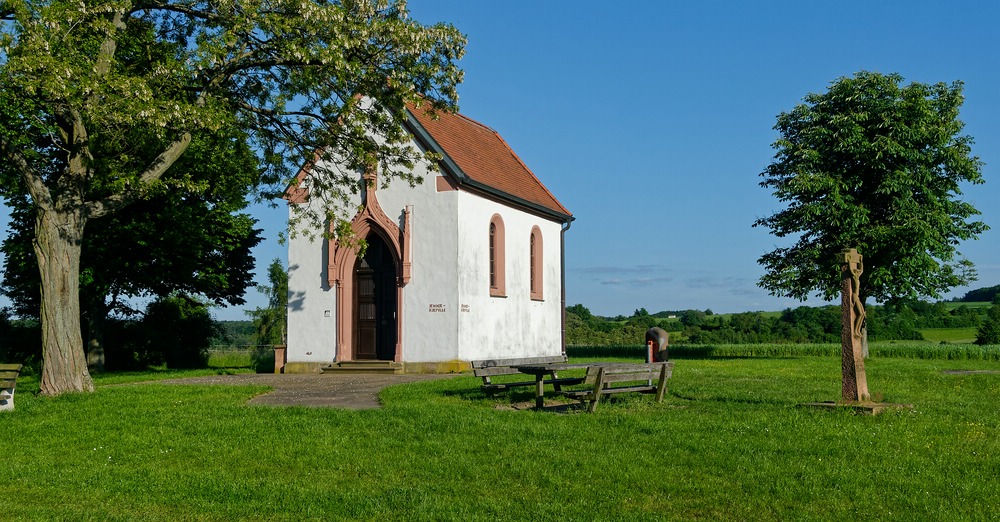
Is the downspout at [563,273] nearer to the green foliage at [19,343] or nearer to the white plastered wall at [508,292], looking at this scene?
the white plastered wall at [508,292]

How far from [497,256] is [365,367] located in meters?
5.44

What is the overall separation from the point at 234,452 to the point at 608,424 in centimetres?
473

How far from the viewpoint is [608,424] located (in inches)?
451

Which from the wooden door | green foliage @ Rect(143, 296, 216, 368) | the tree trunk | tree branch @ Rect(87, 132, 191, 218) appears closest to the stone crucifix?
tree branch @ Rect(87, 132, 191, 218)

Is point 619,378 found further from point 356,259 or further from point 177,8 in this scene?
point 356,259

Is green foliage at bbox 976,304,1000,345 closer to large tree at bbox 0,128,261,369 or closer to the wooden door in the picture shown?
the wooden door

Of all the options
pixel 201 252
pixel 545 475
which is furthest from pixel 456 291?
pixel 545 475

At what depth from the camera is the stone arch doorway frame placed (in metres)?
24.9

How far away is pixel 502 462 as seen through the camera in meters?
9.09

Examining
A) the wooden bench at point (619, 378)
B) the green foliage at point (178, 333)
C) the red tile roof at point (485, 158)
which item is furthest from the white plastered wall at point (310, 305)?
the wooden bench at point (619, 378)

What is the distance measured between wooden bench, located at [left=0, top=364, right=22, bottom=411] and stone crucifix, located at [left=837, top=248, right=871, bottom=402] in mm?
12928

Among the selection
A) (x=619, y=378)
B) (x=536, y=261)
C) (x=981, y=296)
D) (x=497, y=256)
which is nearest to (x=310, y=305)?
(x=497, y=256)

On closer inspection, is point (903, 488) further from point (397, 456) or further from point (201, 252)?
point (201, 252)

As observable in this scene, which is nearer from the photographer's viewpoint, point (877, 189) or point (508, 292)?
point (508, 292)
